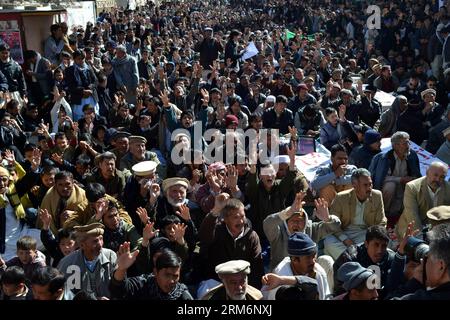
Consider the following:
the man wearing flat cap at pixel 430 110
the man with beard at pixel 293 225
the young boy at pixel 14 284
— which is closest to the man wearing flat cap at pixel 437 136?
the man wearing flat cap at pixel 430 110

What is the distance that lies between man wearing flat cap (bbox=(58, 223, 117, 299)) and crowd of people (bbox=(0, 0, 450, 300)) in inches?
0.4

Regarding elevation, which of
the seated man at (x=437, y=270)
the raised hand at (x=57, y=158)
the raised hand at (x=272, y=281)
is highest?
the seated man at (x=437, y=270)

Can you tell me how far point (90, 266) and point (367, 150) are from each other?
3.81m

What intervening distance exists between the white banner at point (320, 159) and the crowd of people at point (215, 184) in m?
0.20

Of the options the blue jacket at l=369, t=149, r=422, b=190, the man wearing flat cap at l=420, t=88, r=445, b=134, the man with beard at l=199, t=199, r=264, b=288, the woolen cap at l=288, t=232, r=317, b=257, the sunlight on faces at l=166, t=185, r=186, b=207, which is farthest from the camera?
the man wearing flat cap at l=420, t=88, r=445, b=134

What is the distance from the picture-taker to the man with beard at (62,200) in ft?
19.8

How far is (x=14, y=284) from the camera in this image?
4301 mm

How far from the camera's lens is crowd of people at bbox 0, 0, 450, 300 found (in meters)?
4.36

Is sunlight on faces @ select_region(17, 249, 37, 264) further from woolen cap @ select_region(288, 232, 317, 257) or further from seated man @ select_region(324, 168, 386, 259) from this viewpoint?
seated man @ select_region(324, 168, 386, 259)

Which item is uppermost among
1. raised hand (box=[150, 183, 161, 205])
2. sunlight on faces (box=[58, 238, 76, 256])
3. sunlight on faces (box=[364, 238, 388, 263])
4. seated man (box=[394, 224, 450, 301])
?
seated man (box=[394, 224, 450, 301])

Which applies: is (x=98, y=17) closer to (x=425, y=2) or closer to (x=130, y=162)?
(x=425, y=2)

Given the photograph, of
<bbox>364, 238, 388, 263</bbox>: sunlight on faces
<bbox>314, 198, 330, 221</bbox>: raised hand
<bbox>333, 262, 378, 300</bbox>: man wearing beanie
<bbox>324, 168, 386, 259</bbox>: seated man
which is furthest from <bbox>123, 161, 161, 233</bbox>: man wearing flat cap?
<bbox>333, 262, 378, 300</bbox>: man wearing beanie

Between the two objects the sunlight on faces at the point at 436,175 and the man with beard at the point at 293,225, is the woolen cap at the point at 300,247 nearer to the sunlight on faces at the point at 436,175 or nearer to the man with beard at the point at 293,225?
the man with beard at the point at 293,225

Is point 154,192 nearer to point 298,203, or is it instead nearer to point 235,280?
point 298,203
